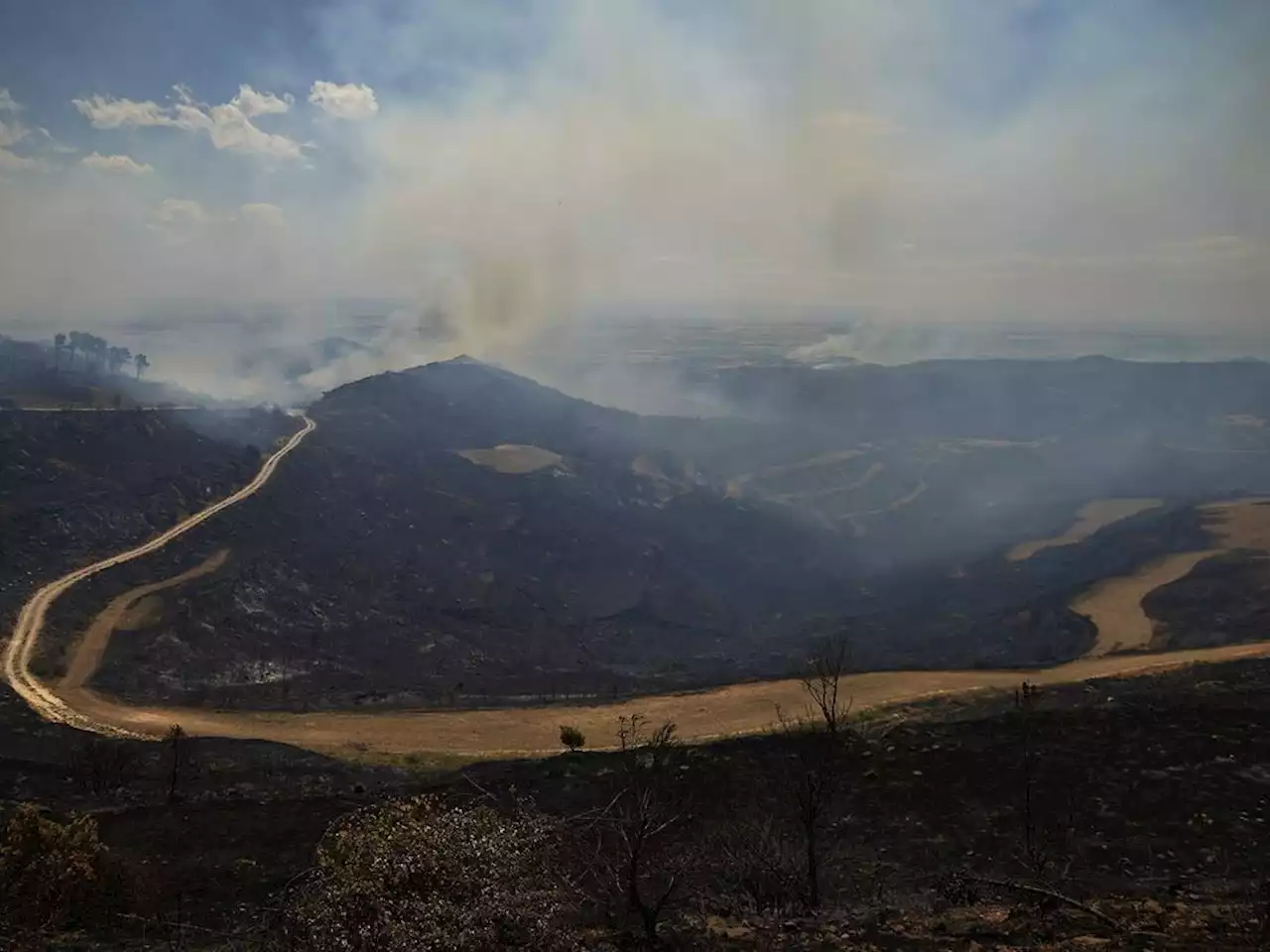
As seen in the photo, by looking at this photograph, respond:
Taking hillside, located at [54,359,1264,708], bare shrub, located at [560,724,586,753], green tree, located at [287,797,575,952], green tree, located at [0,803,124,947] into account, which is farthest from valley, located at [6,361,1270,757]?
green tree, located at [287,797,575,952]

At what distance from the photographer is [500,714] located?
47875 millimetres

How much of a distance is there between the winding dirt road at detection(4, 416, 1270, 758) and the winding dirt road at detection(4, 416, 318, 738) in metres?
0.09

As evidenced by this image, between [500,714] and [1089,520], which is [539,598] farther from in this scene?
[1089,520]

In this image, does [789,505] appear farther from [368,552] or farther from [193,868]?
[193,868]

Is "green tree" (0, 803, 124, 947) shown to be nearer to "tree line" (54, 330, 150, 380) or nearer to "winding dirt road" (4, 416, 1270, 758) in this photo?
"winding dirt road" (4, 416, 1270, 758)

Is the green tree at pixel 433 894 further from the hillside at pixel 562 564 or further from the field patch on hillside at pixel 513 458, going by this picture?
the field patch on hillside at pixel 513 458

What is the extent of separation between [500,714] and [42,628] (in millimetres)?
28170

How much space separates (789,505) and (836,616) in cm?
5220

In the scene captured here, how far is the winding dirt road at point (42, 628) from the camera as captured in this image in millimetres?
42031

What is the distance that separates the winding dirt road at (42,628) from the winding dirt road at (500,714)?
0.29ft

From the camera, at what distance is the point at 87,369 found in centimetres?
13850

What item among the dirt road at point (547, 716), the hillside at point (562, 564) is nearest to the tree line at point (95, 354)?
the hillside at point (562, 564)

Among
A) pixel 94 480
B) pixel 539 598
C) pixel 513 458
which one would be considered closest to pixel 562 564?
pixel 539 598

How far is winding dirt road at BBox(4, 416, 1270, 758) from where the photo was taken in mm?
42125
